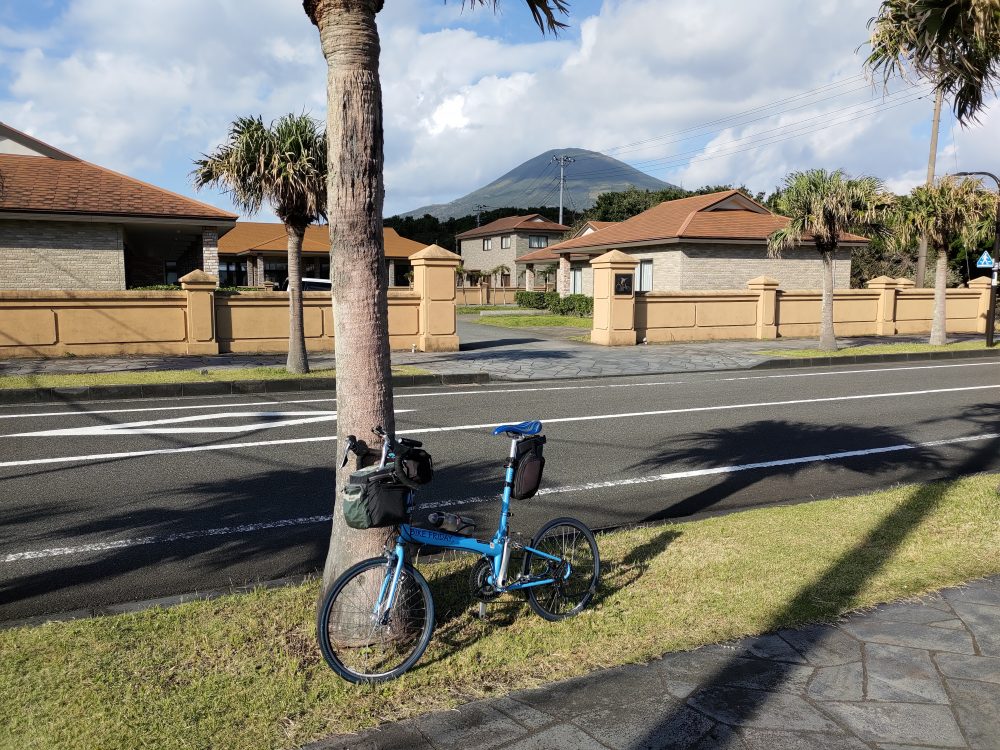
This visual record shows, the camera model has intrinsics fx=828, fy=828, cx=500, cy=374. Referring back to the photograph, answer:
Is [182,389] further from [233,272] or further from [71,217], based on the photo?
[233,272]

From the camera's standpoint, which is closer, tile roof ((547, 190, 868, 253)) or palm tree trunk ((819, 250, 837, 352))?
palm tree trunk ((819, 250, 837, 352))

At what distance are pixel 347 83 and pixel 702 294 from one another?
887 inches

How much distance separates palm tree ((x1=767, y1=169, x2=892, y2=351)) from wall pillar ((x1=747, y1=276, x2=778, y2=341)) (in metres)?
4.56

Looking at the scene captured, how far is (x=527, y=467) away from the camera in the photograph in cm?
426

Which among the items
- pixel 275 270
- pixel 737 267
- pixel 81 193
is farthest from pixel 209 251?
pixel 275 270

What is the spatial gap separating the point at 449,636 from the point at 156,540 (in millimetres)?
2806

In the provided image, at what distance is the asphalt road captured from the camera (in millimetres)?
5582

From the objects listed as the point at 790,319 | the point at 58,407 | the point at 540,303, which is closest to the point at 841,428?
the point at 58,407

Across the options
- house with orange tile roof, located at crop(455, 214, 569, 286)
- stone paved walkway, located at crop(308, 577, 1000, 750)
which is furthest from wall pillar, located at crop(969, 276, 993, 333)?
house with orange tile roof, located at crop(455, 214, 569, 286)

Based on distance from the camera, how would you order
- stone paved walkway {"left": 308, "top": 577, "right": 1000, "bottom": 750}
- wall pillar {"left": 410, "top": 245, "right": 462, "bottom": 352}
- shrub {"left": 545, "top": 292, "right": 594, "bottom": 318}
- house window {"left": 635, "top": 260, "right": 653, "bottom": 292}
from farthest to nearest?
shrub {"left": 545, "top": 292, "right": 594, "bottom": 318}
house window {"left": 635, "top": 260, "right": 653, "bottom": 292}
wall pillar {"left": 410, "top": 245, "right": 462, "bottom": 352}
stone paved walkway {"left": 308, "top": 577, "right": 1000, "bottom": 750}

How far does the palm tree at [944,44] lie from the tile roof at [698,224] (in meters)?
22.4

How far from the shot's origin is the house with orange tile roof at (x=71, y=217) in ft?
68.9

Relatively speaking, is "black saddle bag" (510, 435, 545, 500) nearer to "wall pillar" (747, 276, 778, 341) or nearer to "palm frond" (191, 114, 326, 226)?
"palm frond" (191, 114, 326, 226)

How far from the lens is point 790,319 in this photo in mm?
27000
